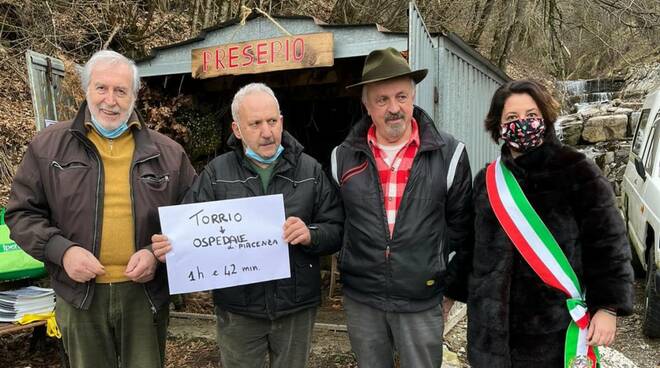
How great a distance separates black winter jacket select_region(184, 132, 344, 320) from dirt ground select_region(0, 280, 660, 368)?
193 cm

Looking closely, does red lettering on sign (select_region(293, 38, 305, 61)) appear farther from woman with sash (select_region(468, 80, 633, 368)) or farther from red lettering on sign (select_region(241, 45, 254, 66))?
woman with sash (select_region(468, 80, 633, 368))

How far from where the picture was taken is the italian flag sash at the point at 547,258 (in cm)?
219

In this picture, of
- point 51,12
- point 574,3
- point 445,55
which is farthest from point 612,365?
point 574,3

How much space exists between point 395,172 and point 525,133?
0.64 m

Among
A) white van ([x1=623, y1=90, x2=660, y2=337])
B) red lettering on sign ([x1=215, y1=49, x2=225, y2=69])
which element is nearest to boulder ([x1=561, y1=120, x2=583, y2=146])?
white van ([x1=623, y1=90, x2=660, y2=337])

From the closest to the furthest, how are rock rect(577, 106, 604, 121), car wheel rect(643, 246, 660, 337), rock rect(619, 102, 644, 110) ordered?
car wheel rect(643, 246, 660, 337) < rock rect(577, 106, 604, 121) < rock rect(619, 102, 644, 110)

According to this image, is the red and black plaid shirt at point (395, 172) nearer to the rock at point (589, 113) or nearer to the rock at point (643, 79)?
the rock at point (589, 113)

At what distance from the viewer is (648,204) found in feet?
16.0

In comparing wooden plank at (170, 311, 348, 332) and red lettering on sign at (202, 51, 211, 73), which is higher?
red lettering on sign at (202, 51, 211, 73)

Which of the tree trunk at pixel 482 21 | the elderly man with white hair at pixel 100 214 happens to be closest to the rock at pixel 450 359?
the elderly man with white hair at pixel 100 214

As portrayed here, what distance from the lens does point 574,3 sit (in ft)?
36.9

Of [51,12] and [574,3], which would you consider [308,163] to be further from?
[574,3]

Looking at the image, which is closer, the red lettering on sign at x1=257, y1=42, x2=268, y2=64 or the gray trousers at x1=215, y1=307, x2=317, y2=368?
the gray trousers at x1=215, y1=307, x2=317, y2=368

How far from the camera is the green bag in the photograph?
4.05 meters
